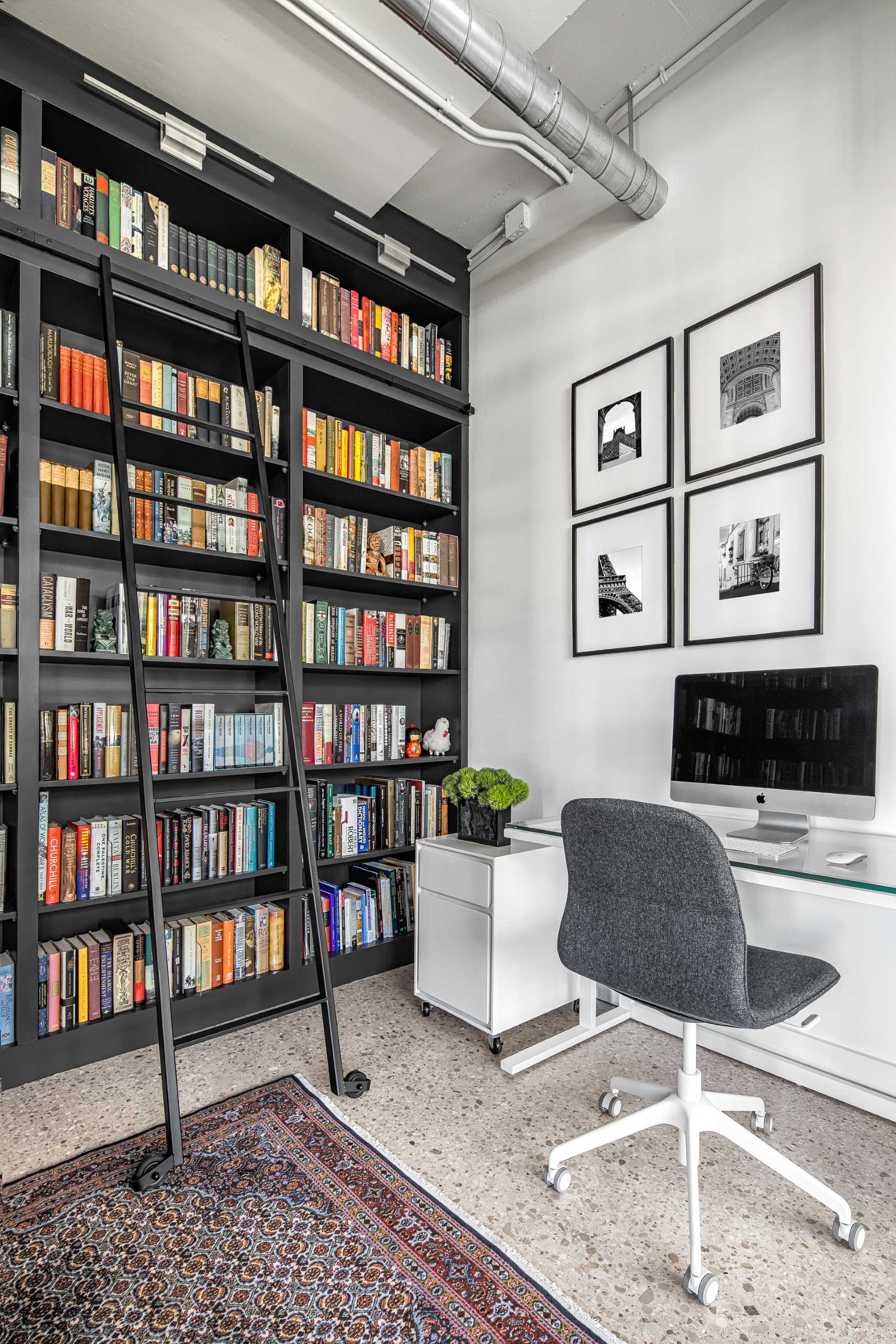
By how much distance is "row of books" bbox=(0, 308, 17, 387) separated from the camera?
210 centimetres

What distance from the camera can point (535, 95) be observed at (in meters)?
2.08

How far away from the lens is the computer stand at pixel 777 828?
5.97ft

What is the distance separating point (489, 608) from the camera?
10.4ft

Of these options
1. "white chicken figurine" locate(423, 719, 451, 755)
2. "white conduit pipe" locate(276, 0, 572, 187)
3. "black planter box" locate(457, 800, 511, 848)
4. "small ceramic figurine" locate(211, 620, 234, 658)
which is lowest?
"black planter box" locate(457, 800, 511, 848)

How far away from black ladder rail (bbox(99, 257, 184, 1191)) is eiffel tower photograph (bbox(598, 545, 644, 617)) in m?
1.63

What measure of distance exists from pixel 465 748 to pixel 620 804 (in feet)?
5.74

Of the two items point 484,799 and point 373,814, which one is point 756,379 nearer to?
point 484,799

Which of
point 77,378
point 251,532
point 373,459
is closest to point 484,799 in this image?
point 251,532

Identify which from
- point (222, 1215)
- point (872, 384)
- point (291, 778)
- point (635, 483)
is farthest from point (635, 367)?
point (222, 1215)

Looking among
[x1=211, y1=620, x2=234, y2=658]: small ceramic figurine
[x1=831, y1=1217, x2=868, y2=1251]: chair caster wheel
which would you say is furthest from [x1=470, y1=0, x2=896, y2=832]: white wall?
[x1=211, y1=620, x2=234, y2=658]: small ceramic figurine

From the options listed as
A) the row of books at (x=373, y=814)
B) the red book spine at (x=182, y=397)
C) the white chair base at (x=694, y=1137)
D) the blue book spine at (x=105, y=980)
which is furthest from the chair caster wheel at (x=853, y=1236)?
the red book spine at (x=182, y=397)

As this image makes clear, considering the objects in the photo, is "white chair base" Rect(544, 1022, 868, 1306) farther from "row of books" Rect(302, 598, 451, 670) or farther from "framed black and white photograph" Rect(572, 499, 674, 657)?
"row of books" Rect(302, 598, 451, 670)

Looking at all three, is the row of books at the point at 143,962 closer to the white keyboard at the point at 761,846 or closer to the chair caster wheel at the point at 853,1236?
the white keyboard at the point at 761,846

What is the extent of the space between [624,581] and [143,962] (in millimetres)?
2111
